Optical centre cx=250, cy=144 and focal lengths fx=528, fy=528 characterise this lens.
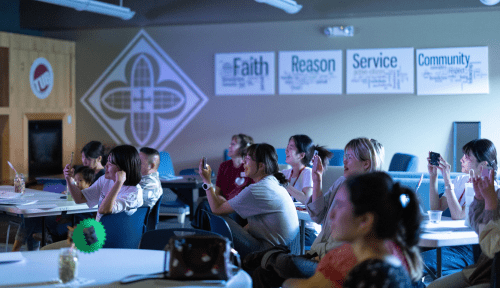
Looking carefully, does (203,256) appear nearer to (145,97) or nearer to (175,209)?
(175,209)

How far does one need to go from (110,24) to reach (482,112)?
6.08 meters

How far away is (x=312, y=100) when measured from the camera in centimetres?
838

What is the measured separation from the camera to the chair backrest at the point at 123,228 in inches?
135

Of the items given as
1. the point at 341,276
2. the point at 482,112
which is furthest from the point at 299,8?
the point at 341,276

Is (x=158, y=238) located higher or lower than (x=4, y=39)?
lower

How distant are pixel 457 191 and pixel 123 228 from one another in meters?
2.42

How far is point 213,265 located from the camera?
2074 millimetres

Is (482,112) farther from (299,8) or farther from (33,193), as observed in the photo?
(33,193)

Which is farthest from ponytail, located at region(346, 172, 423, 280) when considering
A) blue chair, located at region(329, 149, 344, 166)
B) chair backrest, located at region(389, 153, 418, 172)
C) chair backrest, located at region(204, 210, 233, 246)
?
blue chair, located at region(329, 149, 344, 166)

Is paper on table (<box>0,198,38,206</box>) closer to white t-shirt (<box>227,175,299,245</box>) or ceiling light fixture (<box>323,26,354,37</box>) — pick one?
white t-shirt (<box>227,175,299,245</box>)

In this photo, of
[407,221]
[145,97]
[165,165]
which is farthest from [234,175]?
[145,97]

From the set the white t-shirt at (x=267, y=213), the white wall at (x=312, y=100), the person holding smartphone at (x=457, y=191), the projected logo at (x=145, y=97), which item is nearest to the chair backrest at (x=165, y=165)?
the white wall at (x=312, y=100)

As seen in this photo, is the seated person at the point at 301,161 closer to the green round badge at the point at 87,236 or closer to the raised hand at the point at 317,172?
the raised hand at the point at 317,172

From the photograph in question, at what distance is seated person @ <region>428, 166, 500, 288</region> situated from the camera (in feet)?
8.36
